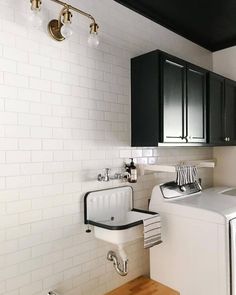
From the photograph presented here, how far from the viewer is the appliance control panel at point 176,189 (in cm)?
234

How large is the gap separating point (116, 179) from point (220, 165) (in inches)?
67.7

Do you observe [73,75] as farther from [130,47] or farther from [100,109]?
[130,47]

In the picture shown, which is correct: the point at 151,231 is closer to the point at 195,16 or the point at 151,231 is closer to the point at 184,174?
the point at 184,174

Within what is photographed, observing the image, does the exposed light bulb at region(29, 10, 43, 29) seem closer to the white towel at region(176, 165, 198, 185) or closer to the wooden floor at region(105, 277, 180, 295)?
the white towel at region(176, 165, 198, 185)

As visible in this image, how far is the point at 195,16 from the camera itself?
100.0 inches

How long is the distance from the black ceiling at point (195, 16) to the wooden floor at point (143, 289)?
95.9 inches

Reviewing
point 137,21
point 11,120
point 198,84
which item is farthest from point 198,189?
point 11,120

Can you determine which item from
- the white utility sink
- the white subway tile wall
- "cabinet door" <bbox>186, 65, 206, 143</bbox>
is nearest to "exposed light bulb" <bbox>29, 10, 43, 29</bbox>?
the white subway tile wall

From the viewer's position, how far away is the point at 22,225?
1.65m

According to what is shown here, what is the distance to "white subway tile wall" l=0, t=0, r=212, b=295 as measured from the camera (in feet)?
5.30

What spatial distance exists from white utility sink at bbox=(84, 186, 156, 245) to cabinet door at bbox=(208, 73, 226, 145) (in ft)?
3.58

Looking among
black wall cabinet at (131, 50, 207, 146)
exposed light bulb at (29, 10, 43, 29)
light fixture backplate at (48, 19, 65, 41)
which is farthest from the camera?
black wall cabinet at (131, 50, 207, 146)

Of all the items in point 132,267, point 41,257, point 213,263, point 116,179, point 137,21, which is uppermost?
point 137,21

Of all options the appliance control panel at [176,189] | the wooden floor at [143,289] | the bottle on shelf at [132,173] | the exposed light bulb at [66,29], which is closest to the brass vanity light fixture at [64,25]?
the exposed light bulb at [66,29]
